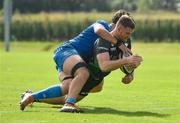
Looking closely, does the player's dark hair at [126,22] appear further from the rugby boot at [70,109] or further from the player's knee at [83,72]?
the rugby boot at [70,109]

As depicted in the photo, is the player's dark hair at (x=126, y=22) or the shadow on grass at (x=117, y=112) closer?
the shadow on grass at (x=117, y=112)

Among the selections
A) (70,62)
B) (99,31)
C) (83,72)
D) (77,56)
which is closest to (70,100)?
(83,72)

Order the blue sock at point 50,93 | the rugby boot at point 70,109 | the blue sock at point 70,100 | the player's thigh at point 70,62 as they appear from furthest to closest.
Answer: the blue sock at point 50,93 < the player's thigh at point 70,62 < the blue sock at point 70,100 < the rugby boot at point 70,109

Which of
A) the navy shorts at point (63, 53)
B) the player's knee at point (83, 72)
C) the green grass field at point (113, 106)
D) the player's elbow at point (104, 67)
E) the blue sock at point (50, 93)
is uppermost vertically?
the navy shorts at point (63, 53)

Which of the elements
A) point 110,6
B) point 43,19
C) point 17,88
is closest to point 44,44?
point 43,19

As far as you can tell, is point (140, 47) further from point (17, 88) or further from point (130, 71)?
point (130, 71)

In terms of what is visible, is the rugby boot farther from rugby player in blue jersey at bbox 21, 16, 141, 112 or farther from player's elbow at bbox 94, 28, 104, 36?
player's elbow at bbox 94, 28, 104, 36

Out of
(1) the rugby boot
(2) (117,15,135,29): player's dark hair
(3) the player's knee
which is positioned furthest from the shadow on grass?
(2) (117,15,135,29): player's dark hair

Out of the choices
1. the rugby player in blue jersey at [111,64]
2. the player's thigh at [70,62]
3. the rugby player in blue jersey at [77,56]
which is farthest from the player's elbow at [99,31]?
the player's thigh at [70,62]

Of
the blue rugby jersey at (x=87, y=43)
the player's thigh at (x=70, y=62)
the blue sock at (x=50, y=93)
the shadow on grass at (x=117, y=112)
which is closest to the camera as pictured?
the shadow on grass at (x=117, y=112)

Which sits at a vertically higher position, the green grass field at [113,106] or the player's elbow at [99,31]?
the player's elbow at [99,31]

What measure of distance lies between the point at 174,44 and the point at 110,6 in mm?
45265

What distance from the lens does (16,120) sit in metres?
11.0

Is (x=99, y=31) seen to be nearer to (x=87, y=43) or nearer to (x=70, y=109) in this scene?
(x=87, y=43)
